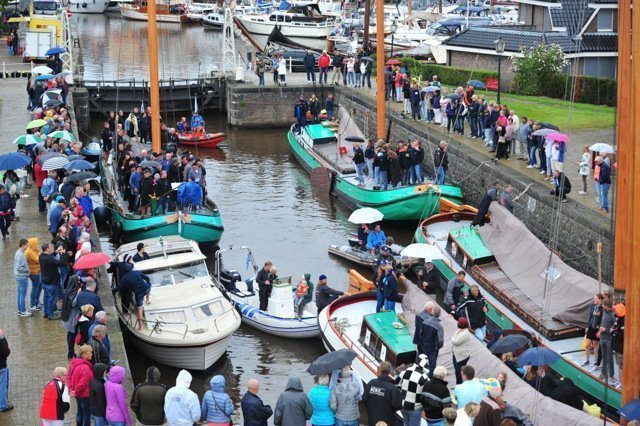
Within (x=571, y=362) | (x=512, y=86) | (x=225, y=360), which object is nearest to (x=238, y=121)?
(x=512, y=86)

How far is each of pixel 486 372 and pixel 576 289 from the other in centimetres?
477

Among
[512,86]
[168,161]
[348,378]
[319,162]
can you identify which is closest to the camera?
[348,378]

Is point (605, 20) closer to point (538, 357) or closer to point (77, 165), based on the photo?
point (77, 165)

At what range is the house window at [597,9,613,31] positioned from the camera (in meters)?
45.4

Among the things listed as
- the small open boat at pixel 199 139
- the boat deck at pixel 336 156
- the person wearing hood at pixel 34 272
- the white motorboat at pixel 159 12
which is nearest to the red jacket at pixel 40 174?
the person wearing hood at pixel 34 272

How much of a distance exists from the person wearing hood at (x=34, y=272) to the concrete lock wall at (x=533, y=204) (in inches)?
431

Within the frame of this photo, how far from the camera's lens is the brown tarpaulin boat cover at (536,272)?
22.8 m

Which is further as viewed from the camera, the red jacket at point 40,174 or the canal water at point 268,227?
the red jacket at point 40,174

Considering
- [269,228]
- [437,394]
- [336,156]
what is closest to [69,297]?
[437,394]

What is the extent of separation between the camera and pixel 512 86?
1791 inches

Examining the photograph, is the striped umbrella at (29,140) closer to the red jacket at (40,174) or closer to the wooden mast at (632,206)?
the red jacket at (40,174)

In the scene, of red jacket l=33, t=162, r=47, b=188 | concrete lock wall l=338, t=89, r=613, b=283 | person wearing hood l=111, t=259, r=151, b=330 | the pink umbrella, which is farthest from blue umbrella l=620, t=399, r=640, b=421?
red jacket l=33, t=162, r=47, b=188

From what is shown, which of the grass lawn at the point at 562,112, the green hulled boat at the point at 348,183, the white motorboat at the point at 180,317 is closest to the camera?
the white motorboat at the point at 180,317

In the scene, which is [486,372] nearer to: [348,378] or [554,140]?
[348,378]
